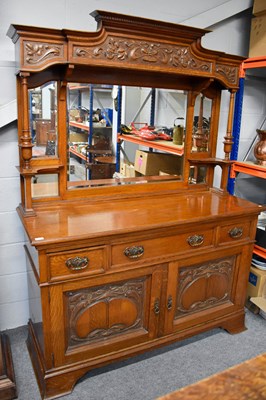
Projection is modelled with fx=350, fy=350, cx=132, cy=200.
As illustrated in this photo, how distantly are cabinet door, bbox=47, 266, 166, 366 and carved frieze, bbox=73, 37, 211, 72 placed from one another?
1.08m

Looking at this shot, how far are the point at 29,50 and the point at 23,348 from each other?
1.65 meters

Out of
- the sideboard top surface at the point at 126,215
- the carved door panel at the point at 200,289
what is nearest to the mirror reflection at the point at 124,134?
the sideboard top surface at the point at 126,215

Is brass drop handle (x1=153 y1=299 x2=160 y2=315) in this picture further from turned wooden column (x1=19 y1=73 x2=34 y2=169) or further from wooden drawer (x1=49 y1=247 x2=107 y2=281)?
turned wooden column (x1=19 y1=73 x2=34 y2=169)

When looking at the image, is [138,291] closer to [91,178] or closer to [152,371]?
[152,371]

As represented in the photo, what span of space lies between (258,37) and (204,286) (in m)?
1.67

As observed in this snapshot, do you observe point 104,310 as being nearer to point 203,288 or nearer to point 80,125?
point 203,288

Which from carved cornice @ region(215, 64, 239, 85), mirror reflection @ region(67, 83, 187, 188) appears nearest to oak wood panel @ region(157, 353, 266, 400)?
mirror reflection @ region(67, 83, 187, 188)

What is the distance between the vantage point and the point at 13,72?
1.86 m

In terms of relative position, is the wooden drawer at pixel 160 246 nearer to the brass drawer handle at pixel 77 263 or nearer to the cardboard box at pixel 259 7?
the brass drawer handle at pixel 77 263

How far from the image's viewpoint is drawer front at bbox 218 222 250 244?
2004 millimetres

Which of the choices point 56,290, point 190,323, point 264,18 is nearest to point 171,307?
point 190,323

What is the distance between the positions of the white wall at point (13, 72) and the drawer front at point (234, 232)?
1.18 metres

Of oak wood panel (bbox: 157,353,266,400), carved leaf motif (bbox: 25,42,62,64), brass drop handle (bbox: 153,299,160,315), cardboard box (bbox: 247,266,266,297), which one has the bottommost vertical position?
cardboard box (bbox: 247,266,266,297)

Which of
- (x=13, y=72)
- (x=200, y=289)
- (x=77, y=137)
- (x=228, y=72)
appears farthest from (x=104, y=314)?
(x=228, y=72)
